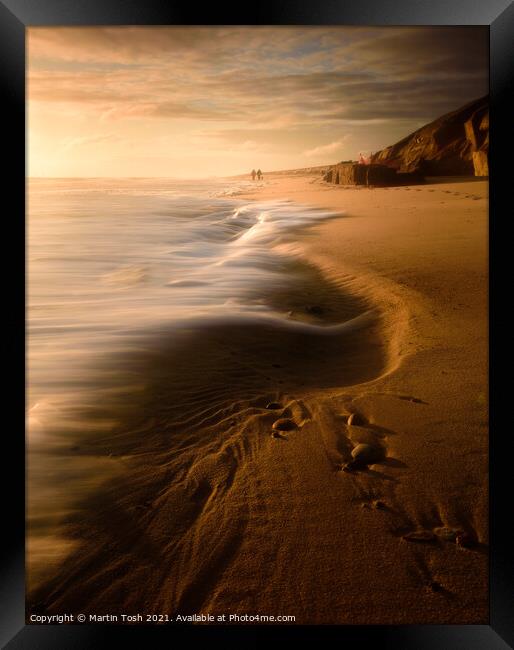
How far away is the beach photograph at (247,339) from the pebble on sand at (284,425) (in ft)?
0.05

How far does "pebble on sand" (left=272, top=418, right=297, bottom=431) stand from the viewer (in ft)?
7.45

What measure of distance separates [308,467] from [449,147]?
5.16 feet

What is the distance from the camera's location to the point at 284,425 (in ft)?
Result: 7.48

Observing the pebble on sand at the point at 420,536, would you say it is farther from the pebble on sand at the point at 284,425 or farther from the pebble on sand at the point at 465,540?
the pebble on sand at the point at 284,425

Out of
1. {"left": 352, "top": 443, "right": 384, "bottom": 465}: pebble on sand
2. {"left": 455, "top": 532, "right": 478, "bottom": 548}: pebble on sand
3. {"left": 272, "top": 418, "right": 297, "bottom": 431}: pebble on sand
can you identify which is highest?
{"left": 272, "top": 418, "right": 297, "bottom": 431}: pebble on sand

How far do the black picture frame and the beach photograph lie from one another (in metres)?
0.05

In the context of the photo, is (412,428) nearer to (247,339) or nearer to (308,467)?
(308,467)

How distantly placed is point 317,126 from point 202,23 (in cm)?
67

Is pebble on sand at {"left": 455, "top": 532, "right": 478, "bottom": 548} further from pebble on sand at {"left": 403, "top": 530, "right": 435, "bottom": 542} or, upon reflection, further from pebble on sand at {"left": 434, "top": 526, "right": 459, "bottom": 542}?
pebble on sand at {"left": 403, "top": 530, "right": 435, "bottom": 542}

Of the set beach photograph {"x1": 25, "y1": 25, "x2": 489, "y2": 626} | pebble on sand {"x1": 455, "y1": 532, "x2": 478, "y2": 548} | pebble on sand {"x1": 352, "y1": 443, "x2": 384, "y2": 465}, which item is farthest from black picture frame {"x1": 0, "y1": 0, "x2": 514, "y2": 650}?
pebble on sand {"x1": 352, "y1": 443, "x2": 384, "y2": 465}

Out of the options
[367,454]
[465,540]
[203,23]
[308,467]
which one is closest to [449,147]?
[203,23]

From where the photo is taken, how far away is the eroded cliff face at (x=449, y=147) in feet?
7.96

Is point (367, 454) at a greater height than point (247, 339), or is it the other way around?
point (247, 339)

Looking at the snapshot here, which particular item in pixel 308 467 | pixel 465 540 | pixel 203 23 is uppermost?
pixel 203 23
